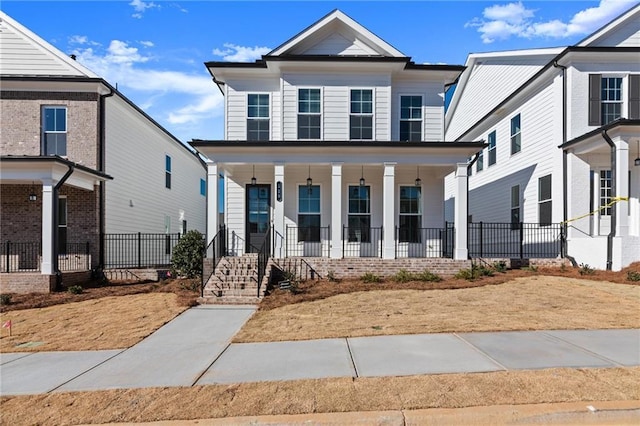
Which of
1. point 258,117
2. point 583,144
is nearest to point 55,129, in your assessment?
point 258,117

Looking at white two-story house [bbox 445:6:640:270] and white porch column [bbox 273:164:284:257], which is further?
white porch column [bbox 273:164:284:257]

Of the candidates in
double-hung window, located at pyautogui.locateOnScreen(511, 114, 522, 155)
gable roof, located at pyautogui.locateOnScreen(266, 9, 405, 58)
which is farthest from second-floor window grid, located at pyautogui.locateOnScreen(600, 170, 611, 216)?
gable roof, located at pyautogui.locateOnScreen(266, 9, 405, 58)

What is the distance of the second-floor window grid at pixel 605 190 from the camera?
47.7ft

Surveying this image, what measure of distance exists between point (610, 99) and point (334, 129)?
10232 mm

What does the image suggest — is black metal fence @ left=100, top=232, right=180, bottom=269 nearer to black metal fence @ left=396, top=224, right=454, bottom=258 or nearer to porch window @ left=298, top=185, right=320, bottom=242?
porch window @ left=298, top=185, right=320, bottom=242

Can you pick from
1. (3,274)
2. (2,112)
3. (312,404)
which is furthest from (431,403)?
(2,112)

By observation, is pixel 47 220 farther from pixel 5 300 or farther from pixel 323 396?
pixel 323 396

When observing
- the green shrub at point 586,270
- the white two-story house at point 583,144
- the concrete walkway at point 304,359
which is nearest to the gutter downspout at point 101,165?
the concrete walkway at point 304,359

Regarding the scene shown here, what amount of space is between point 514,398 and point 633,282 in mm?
9290

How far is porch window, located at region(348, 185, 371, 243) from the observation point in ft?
49.2

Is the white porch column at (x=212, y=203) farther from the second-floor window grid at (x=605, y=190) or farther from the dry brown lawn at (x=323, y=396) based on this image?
the second-floor window grid at (x=605, y=190)

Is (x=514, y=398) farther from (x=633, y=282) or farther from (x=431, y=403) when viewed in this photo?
(x=633, y=282)

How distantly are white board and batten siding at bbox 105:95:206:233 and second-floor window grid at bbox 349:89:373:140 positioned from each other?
9399mm

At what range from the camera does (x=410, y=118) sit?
15.1 meters
